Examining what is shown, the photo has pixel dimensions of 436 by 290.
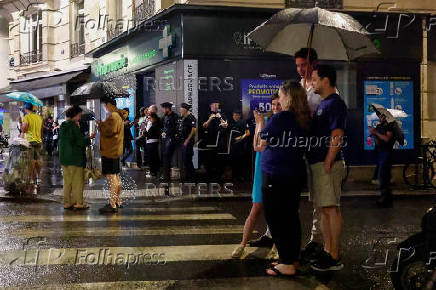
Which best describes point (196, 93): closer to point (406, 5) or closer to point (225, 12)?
point (225, 12)

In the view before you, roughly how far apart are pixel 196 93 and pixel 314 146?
8.51m

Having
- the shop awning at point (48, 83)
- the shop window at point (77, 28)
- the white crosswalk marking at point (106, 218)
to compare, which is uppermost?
the shop window at point (77, 28)

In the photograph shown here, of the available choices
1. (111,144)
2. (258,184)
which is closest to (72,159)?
(111,144)

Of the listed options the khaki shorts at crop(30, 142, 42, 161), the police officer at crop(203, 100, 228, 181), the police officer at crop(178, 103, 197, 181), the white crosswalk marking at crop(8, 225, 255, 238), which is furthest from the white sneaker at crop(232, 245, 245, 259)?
the police officer at crop(203, 100, 228, 181)

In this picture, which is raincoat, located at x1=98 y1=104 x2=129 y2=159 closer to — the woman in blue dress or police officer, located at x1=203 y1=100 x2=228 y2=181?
the woman in blue dress

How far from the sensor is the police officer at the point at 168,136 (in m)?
11.6

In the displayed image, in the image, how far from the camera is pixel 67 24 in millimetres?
21891

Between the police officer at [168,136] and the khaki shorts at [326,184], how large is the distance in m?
6.54

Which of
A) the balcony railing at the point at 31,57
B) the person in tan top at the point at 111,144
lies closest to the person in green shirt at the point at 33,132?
the person in tan top at the point at 111,144

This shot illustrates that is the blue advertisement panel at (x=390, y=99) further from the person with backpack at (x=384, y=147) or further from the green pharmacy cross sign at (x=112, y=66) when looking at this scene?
the green pharmacy cross sign at (x=112, y=66)

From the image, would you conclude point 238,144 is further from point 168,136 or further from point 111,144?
point 111,144

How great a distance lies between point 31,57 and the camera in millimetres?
24234

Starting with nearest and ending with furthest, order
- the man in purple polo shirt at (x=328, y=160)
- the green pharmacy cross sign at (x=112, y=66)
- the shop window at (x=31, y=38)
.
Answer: the man in purple polo shirt at (x=328, y=160), the green pharmacy cross sign at (x=112, y=66), the shop window at (x=31, y=38)

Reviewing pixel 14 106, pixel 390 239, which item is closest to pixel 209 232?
pixel 390 239
